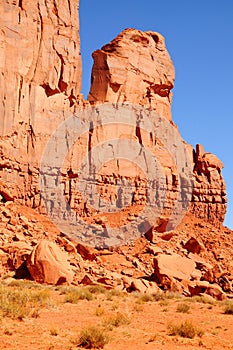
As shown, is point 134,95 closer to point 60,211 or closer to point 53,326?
point 60,211

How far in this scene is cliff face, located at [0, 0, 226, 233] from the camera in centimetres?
3488

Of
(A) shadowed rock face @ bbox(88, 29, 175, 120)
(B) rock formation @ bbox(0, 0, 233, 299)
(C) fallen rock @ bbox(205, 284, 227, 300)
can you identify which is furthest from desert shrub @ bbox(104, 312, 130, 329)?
(A) shadowed rock face @ bbox(88, 29, 175, 120)

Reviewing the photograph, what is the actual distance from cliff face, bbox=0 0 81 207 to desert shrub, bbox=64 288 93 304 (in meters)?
13.8

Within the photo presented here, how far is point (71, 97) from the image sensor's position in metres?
40.9

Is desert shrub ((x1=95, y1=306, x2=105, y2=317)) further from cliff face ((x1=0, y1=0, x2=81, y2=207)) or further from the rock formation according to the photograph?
cliff face ((x1=0, y1=0, x2=81, y2=207))

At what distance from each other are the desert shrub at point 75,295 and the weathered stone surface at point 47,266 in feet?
11.0

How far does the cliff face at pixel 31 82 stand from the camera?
112 ft

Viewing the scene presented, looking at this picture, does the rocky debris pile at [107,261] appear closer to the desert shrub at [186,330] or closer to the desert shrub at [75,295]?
the desert shrub at [75,295]

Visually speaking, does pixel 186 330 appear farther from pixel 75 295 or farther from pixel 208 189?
pixel 208 189

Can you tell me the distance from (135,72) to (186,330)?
35909 mm

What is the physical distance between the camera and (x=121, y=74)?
45.3 metres

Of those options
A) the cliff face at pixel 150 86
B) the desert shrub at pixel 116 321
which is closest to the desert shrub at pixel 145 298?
the desert shrub at pixel 116 321

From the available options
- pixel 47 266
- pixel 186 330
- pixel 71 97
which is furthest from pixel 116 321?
pixel 71 97

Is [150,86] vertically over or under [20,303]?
over
